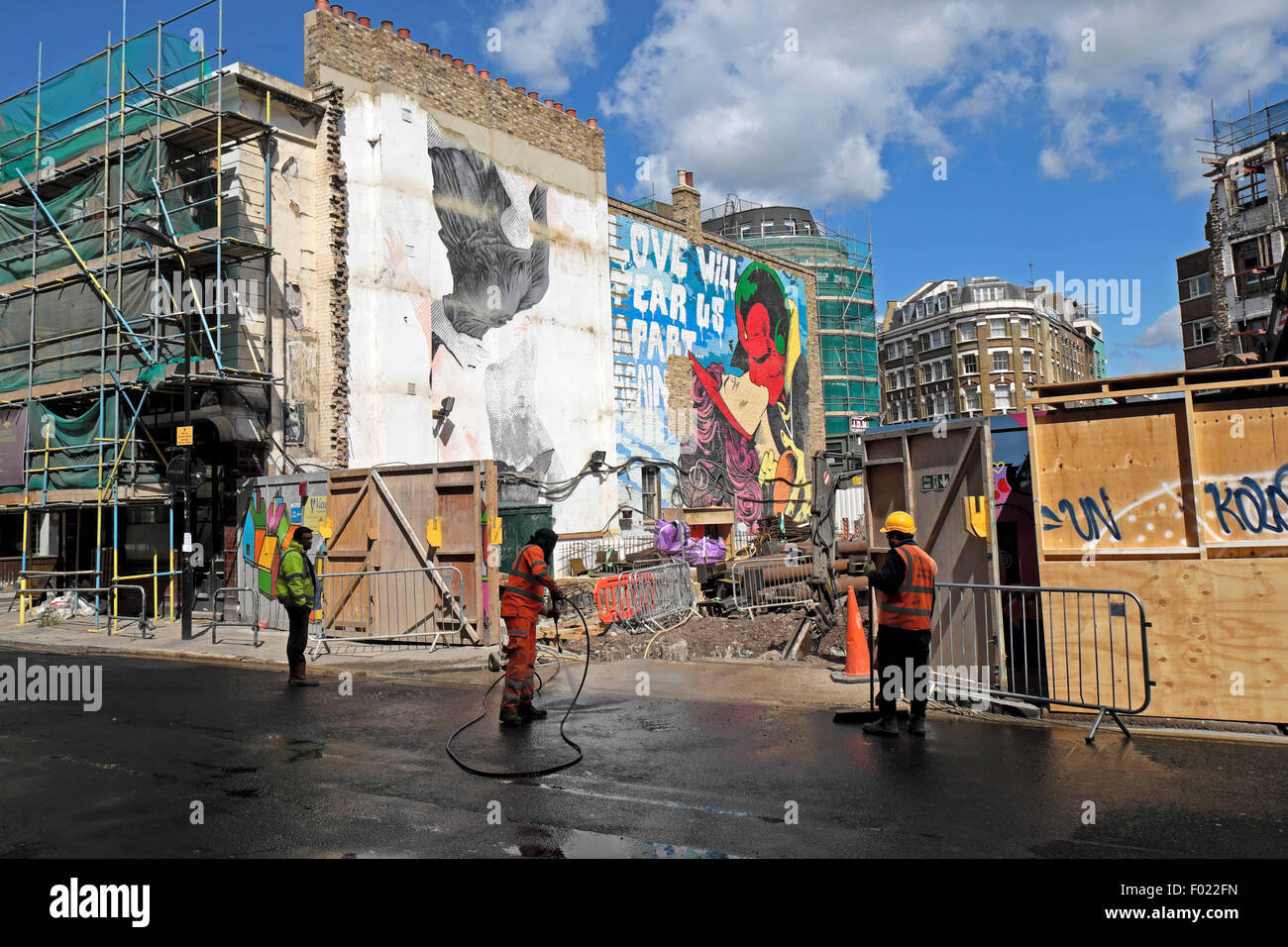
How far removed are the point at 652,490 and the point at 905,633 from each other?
22040 millimetres

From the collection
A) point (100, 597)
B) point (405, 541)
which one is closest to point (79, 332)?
point (100, 597)

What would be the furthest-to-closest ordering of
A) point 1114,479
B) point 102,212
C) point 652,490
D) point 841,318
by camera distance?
point 841,318 → point 652,490 → point 102,212 → point 1114,479

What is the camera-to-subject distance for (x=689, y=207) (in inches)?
1291

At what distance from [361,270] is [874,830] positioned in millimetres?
18846

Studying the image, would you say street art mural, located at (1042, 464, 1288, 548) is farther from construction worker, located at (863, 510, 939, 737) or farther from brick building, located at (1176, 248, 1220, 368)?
brick building, located at (1176, 248, 1220, 368)

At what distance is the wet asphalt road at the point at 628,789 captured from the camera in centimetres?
514

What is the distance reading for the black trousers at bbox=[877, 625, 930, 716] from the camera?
7.78m

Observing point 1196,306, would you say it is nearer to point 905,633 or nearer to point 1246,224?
point 1246,224

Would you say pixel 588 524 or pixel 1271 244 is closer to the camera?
pixel 588 524

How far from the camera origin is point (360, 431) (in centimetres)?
2081

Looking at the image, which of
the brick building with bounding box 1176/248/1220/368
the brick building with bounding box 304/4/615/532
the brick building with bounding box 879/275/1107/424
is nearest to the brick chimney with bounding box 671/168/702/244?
the brick building with bounding box 304/4/615/532

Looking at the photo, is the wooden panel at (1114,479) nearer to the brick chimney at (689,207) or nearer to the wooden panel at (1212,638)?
the wooden panel at (1212,638)

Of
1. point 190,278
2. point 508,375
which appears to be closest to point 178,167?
point 190,278
